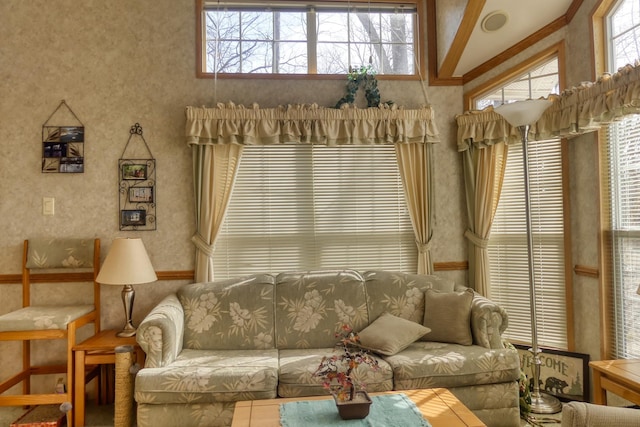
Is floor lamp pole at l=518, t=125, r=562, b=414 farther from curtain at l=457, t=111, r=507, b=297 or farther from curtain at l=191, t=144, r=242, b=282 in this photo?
curtain at l=191, t=144, r=242, b=282

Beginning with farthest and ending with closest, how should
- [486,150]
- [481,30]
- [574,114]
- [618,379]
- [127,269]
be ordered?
[486,150] < [481,30] < [127,269] < [574,114] < [618,379]

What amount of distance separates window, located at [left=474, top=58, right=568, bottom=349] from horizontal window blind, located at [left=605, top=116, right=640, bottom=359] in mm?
450

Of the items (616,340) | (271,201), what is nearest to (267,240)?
(271,201)

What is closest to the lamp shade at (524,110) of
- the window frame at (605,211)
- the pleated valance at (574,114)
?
the pleated valance at (574,114)

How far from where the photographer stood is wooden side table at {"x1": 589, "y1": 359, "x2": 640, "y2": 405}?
7.11 feet

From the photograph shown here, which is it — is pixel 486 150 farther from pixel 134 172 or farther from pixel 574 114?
pixel 134 172

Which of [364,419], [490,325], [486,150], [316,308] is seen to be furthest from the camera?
[486,150]

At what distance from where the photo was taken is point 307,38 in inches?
155

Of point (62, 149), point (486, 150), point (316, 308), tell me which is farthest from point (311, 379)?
point (62, 149)

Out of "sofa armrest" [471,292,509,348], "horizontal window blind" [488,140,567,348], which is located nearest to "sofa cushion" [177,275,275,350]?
"sofa armrest" [471,292,509,348]

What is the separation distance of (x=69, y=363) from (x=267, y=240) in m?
1.71

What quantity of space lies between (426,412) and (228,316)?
1711 mm

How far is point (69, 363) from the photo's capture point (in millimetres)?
3000

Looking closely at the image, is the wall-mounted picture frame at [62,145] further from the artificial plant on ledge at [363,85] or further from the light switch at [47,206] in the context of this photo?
the artificial plant on ledge at [363,85]
